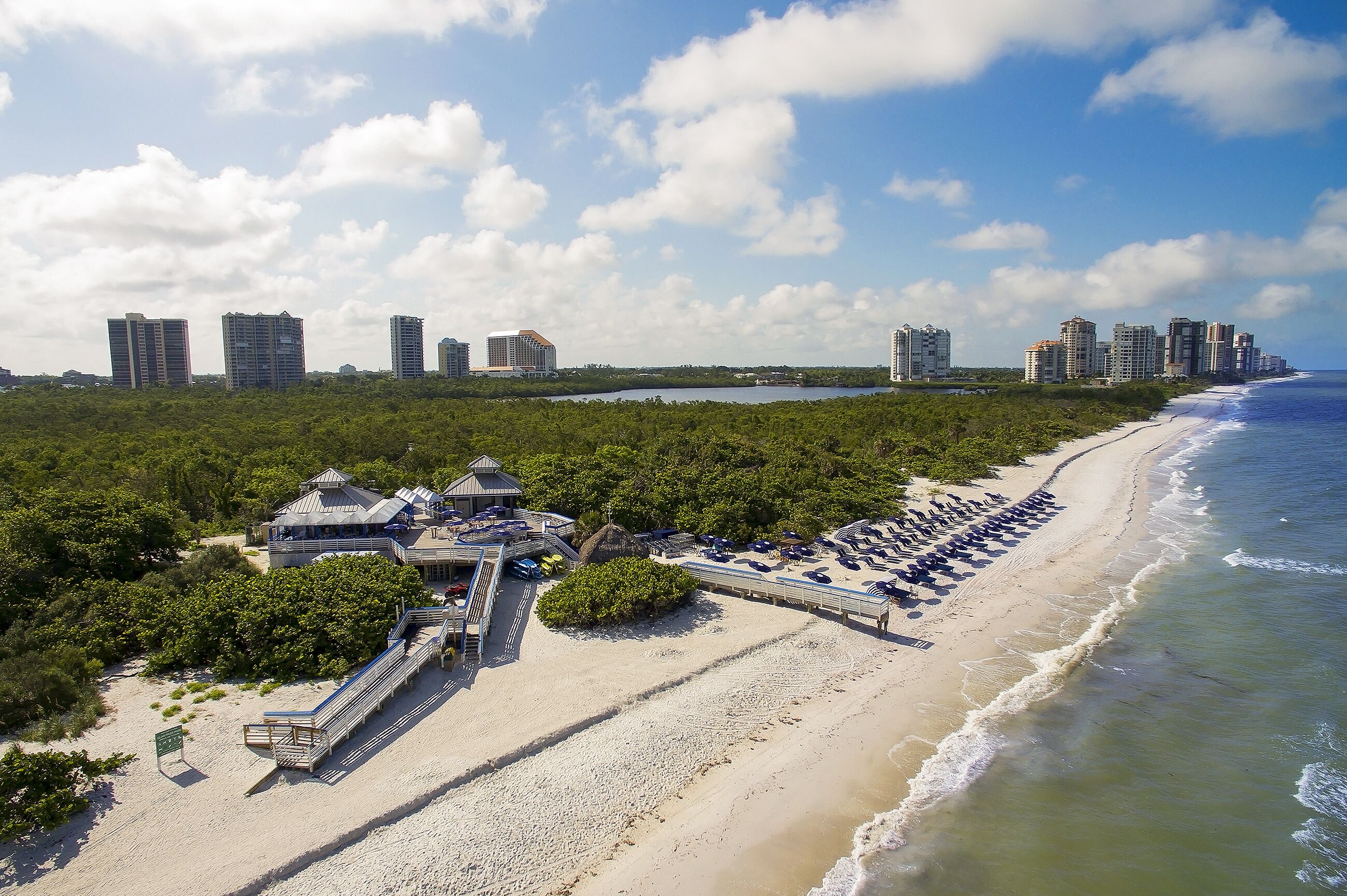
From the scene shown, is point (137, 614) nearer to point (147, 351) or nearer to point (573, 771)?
point (573, 771)

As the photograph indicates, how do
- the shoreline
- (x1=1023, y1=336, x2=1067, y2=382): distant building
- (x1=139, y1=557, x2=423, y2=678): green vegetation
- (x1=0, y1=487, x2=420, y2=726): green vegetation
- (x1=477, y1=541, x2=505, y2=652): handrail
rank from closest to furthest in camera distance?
1. the shoreline
2. (x1=0, y1=487, x2=420, y2=726): green vegetation
3. (x1=139, y1=557, x2=423, y2=678): green vegetation
4. (x1=477, y1=541, x2=505, y2=652): handrail
5. (x1=1023, y1=336, x2=1067, y2=382): distant building

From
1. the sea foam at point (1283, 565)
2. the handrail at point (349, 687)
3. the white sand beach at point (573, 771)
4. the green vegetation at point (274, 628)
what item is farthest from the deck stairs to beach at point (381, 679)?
the sea foam at point (1283, 565)

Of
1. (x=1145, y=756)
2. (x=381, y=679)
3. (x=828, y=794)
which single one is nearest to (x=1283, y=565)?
(x=1145, y=756)

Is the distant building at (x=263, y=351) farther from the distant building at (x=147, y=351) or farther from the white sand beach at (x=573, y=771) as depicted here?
the white sand beach at (x=573, y=771)

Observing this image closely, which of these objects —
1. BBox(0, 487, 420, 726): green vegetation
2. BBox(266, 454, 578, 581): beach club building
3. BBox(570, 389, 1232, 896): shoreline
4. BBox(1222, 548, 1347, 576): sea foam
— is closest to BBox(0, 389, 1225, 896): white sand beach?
BBox(570, 389, 1232, 896): shoreline

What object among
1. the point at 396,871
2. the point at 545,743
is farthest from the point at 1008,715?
the point at 396,871

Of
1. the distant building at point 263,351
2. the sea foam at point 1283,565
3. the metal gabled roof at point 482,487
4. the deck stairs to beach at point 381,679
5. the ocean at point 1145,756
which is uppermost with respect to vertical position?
the distant building at point 263,351

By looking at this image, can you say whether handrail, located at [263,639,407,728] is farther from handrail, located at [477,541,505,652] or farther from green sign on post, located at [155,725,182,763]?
handrail, located at [477,541,505,652]
